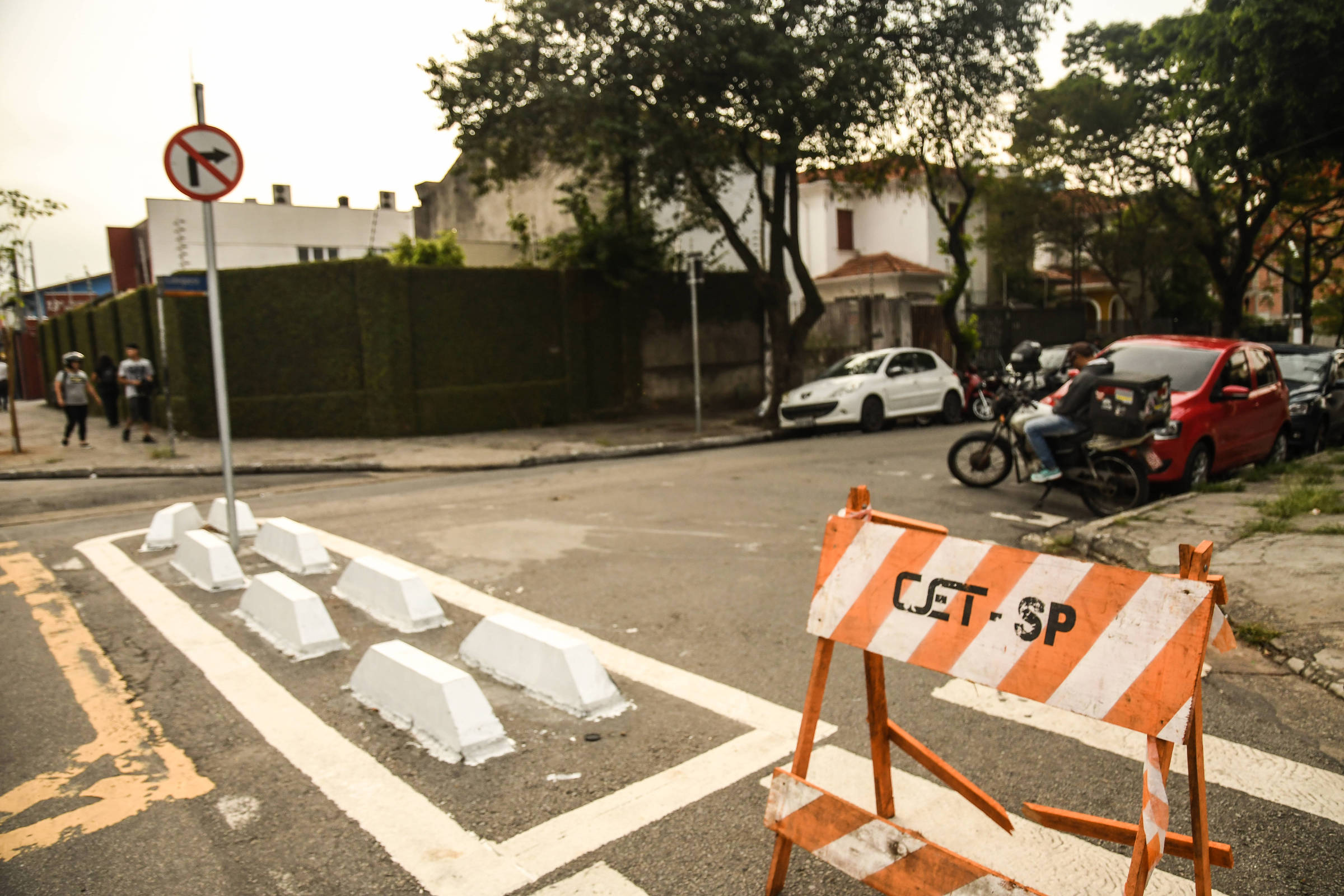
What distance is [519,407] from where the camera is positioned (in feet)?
62.1

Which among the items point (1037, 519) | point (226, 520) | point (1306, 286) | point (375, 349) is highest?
point (1306, 286)

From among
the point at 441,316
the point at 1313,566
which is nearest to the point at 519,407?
the point at 441,316

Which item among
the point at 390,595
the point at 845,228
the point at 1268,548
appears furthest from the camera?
the point at 845,228

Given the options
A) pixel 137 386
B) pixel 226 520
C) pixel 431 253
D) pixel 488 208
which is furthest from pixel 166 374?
pixel 488 208

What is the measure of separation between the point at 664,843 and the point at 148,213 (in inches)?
1512

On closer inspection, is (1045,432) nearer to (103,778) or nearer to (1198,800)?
(1198,800)

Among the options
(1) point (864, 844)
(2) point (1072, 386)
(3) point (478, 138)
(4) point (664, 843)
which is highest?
(3) point (478, 138)

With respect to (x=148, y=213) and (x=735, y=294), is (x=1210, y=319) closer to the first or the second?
(x=735, y=294)

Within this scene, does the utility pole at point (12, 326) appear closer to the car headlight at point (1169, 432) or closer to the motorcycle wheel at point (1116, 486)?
the motorcycle wheel at point (1116, 486)

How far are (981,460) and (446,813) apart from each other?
26.9ft

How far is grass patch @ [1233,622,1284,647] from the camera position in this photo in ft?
16.9

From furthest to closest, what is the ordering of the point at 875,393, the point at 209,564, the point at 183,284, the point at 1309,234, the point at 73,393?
the point at 1309,234 < the point at 875,393 < the point at 73,393 < the point at 183,284 < the point at 209,564

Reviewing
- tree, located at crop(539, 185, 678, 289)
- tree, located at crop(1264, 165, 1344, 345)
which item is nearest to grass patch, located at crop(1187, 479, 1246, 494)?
tree, located at crop(539, 185, 678, 289)

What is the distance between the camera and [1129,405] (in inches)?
338
